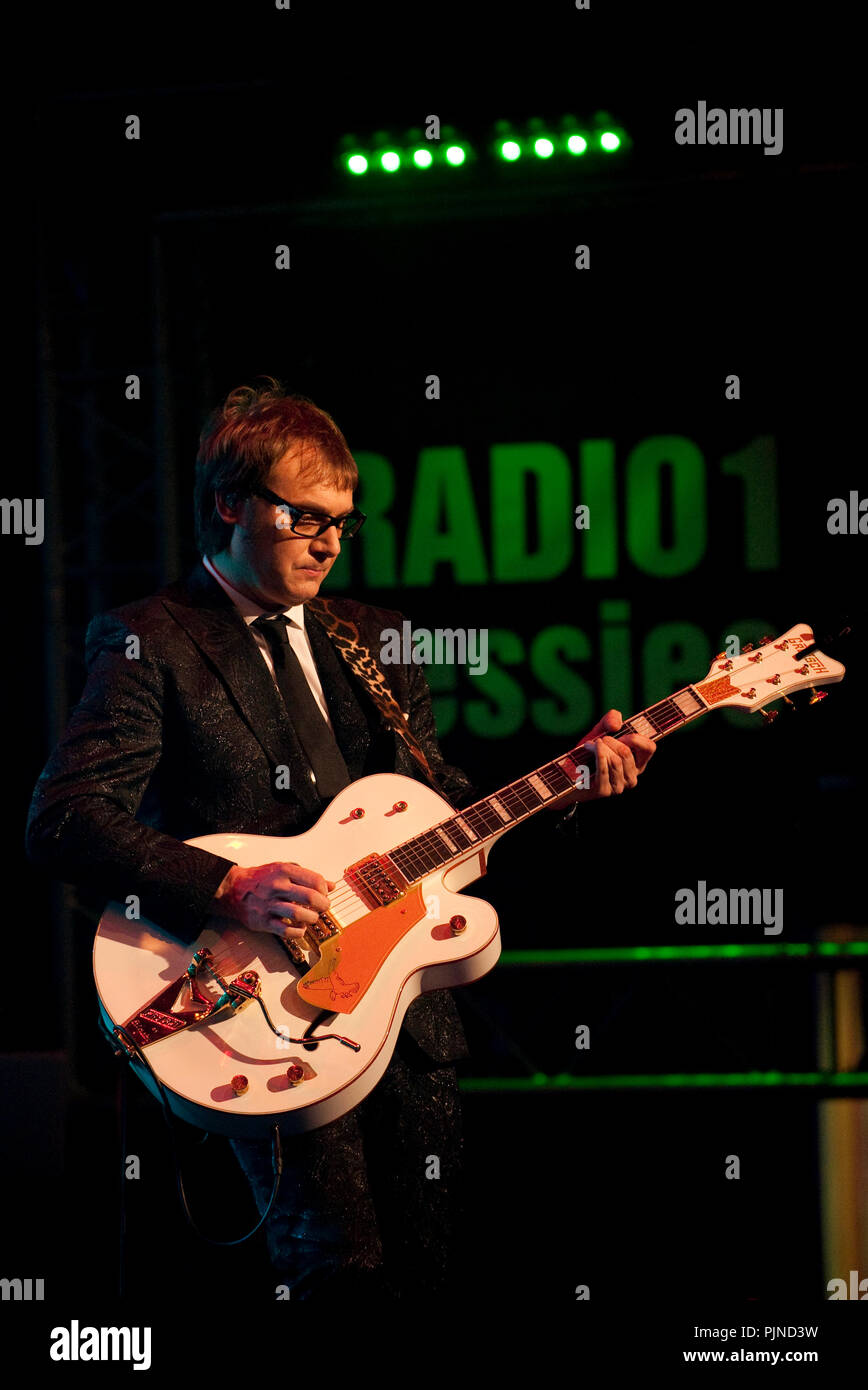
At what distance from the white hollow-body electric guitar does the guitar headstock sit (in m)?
0.59

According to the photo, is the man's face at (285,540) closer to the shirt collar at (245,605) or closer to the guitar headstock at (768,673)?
the shirt collar at (245,605)

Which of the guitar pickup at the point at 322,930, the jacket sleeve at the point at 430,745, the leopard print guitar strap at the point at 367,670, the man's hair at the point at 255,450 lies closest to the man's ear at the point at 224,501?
the man's hair at the point at 255,450

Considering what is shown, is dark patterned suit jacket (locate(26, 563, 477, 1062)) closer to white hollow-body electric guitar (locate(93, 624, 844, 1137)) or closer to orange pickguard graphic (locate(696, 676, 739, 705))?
white hollow-body electric guitar (locate(93, 624, 844, 1137))

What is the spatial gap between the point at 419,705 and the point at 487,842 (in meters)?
0.53

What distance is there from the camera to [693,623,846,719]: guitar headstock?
326 cm

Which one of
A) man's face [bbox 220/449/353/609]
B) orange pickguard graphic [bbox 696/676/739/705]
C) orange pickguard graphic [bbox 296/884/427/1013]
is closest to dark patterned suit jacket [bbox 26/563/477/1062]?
man's face [bbox 220/449/353/609]

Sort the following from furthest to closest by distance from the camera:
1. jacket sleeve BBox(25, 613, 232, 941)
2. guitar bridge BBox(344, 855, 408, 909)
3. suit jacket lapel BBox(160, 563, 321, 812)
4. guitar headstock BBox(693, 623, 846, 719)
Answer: guitar headstock BBox(693, 623, 846, 719) < suit jacket lapel BBox(160, 563, 321, 812) < guitar bridge BBox(344, 855, 408, 909) < jacket sleeve BBox(25, 613, 232, 941)

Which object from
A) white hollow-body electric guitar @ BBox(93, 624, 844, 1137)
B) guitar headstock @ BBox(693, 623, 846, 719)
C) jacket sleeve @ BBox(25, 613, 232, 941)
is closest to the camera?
white hollow-body electric guitar @ BBox(93, 624, 844, 1137)

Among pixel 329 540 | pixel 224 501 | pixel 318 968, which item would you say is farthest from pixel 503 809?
pixel 224 501

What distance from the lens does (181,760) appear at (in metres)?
2.99

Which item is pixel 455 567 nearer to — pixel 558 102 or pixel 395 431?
pixel 395 431

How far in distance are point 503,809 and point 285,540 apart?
84 cm
